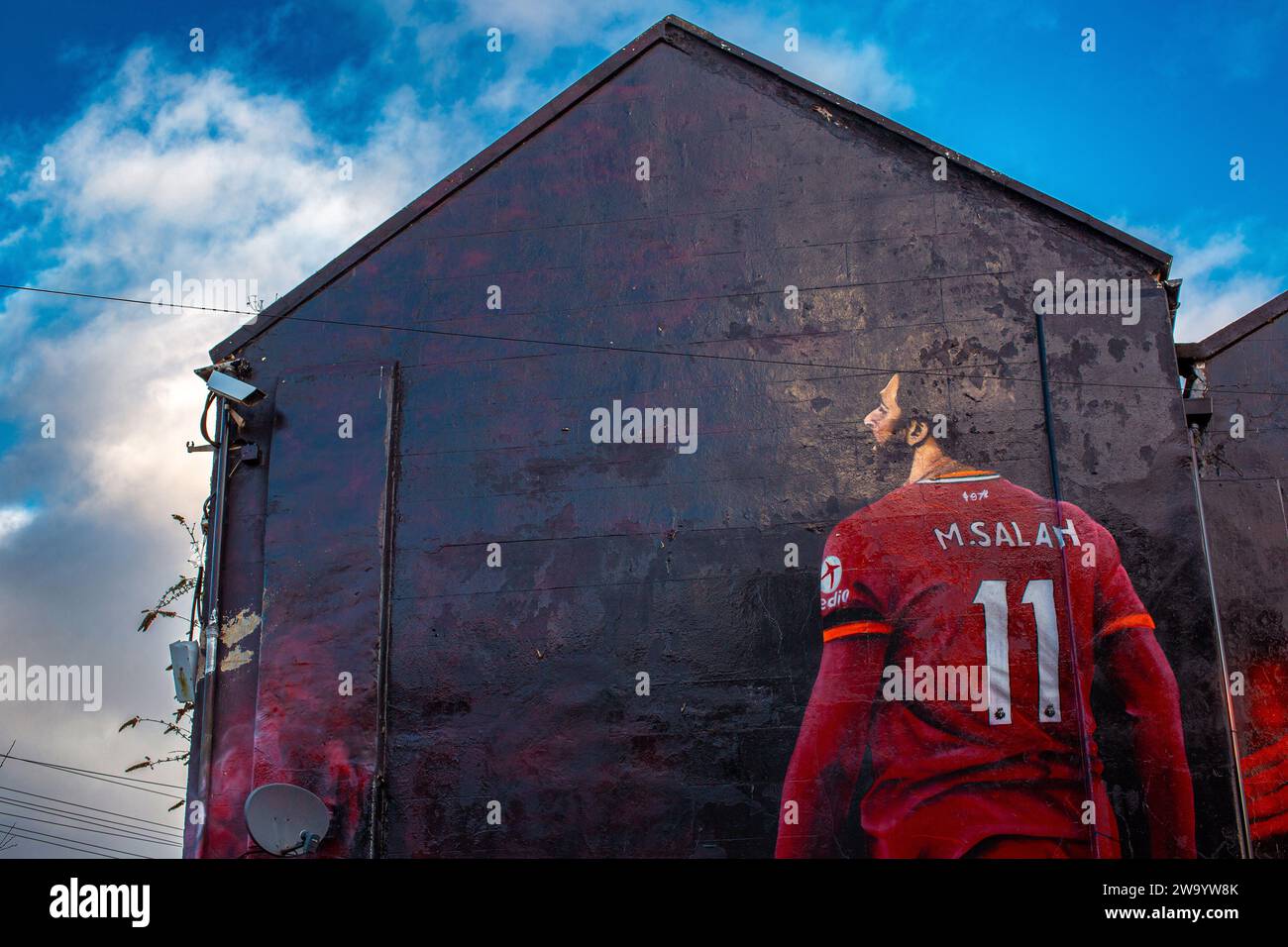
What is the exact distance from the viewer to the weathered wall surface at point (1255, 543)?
1353cm

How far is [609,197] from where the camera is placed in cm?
1551

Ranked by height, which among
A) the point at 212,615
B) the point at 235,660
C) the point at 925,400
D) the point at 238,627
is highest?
the point at 925,400

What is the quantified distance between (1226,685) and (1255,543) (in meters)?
2.25

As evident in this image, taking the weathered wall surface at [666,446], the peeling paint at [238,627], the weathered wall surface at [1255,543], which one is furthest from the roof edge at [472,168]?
the weathered wall surface at [1255,543]

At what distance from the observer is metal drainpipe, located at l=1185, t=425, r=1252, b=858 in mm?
12281

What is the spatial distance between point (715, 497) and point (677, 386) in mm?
1420

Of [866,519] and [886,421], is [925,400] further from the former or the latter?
[866,519]

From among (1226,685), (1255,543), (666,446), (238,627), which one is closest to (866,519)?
(666,446)

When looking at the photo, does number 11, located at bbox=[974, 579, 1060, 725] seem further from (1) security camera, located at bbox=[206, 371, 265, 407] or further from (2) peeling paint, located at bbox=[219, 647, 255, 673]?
(1) security camera, located at bbox=[206, 371, 265, 407]

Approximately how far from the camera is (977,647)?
13086mm
